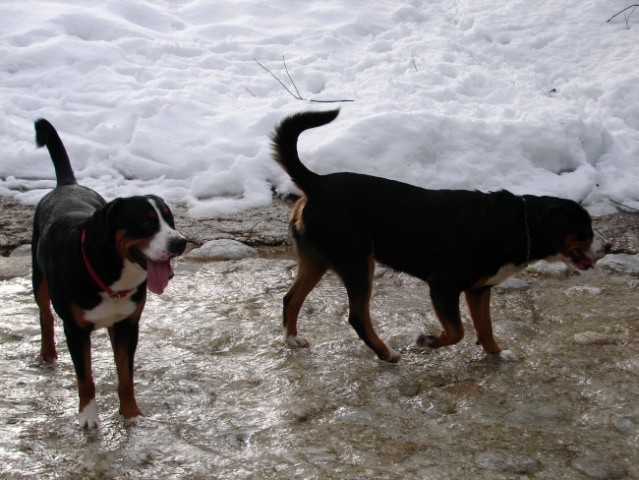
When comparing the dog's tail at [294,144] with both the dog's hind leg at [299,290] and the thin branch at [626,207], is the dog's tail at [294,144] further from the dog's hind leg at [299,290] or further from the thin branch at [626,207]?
the thin branch at [626,207]

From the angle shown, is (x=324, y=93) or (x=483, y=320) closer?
(x=483, y=320)

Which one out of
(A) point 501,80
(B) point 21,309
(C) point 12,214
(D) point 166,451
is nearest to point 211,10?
(A) point 501,80

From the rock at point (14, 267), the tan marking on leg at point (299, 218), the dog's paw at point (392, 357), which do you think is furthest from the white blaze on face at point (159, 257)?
the rock at point (14, 267)

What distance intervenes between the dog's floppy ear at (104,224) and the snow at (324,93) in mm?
3675

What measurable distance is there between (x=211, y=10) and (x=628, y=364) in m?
9.10

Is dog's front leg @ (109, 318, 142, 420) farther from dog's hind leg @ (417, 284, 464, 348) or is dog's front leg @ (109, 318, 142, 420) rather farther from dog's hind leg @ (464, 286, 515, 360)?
dog's hind leg @ (464, 286, 515, 360)

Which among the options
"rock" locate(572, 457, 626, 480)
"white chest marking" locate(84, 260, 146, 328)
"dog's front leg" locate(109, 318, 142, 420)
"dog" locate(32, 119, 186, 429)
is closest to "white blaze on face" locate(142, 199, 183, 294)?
"dog" locate(32, 119, 186, 429)

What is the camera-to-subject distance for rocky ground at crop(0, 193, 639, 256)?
679 centimetres

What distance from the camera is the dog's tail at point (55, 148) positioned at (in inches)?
191

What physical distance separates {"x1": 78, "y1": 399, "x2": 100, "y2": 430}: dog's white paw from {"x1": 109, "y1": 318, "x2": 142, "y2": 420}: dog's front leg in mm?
135

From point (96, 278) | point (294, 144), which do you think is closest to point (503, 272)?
point (294, 144)

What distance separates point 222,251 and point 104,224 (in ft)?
9.82

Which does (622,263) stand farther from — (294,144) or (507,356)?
(294,144)

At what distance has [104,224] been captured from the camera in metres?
3.62
